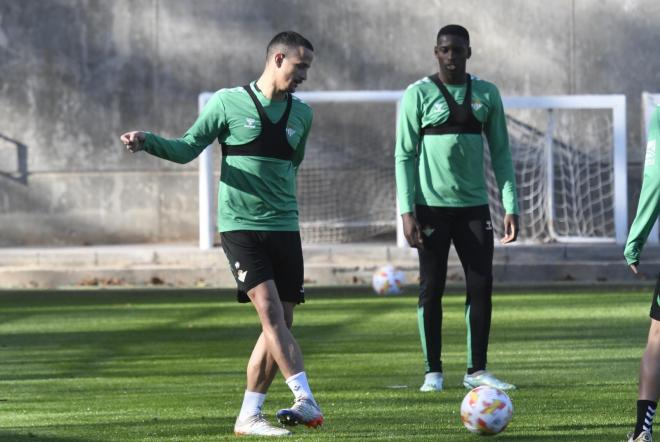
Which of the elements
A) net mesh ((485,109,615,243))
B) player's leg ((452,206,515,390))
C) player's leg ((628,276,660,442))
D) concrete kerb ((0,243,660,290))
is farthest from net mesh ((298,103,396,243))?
player's leg ((628,276,660,442))

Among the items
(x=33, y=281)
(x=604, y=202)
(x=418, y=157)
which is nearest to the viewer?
(x=418, y=157)

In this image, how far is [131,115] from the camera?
25672 mm

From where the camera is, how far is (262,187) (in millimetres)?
7594

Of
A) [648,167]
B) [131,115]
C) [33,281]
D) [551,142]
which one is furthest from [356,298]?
[648,167]

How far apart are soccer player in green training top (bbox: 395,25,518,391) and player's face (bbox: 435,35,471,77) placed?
0.09ft

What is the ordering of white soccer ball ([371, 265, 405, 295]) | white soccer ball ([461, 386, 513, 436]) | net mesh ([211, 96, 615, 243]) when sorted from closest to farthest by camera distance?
white soccer ball ([461, 386, 513, 436]) < white soccer ball ([371, 265, 405, 295]) < net mesh ([211, 96, 615, 243])

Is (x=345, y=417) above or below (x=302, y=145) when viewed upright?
below

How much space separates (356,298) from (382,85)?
27.8 ft

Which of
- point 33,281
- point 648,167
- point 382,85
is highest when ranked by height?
point 382,85

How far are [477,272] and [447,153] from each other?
2.46 ft

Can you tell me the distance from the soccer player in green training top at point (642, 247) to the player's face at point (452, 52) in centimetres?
260

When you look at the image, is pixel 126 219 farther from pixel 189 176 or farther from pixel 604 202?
pixel 604 202

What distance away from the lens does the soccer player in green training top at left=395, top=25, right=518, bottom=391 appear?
9.34 meters

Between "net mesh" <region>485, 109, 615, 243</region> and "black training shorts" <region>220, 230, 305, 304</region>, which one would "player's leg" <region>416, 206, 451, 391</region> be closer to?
"black training shorts" <region>220, 230, 305, 304</region>
